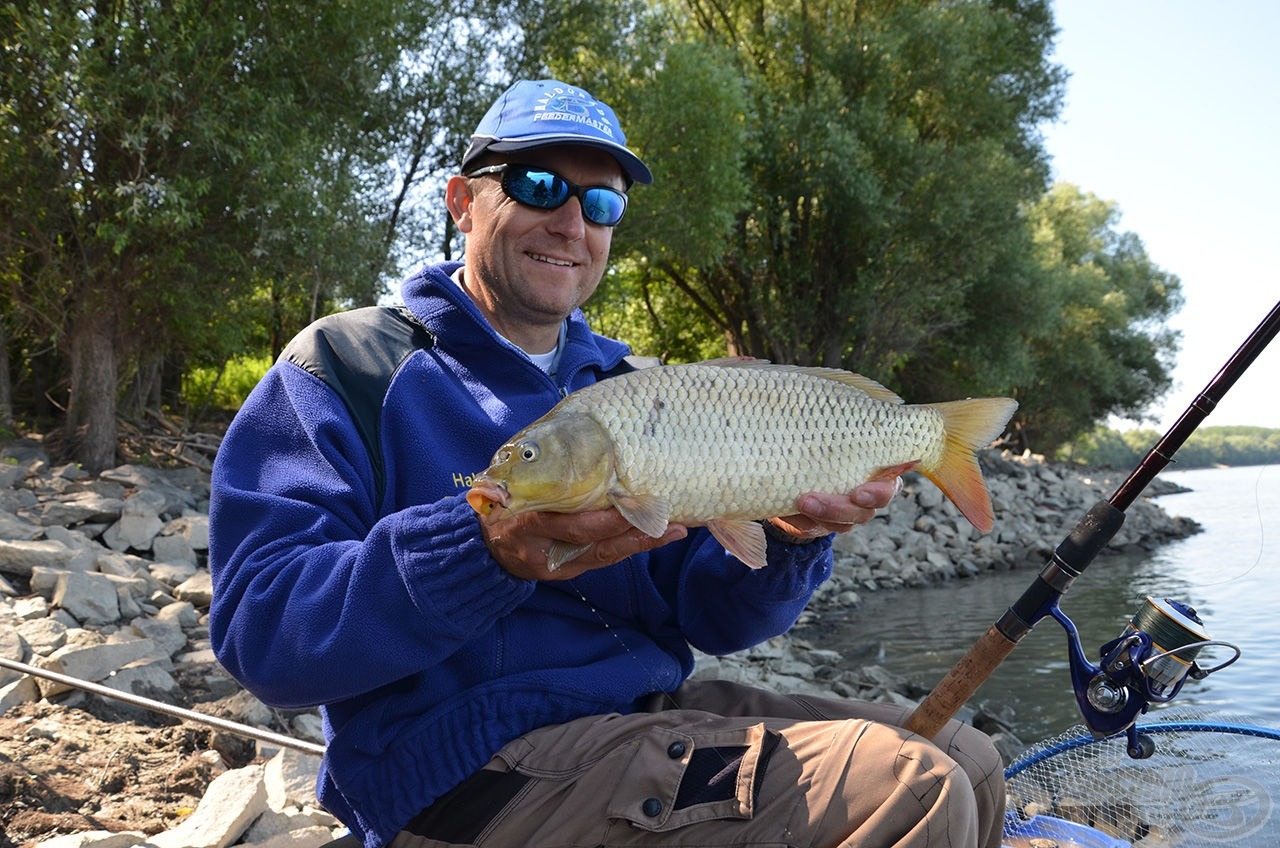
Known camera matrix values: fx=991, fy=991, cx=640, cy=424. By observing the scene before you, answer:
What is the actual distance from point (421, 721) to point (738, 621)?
2.94ft

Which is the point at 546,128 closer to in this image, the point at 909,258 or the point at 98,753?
the point at 98,753

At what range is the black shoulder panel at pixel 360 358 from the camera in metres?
2.17

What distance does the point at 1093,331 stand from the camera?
112 ft

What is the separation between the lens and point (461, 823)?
1940 mm

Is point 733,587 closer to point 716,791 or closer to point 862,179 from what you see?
point 716,791

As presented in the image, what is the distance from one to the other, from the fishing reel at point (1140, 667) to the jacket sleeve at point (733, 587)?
2.38ft

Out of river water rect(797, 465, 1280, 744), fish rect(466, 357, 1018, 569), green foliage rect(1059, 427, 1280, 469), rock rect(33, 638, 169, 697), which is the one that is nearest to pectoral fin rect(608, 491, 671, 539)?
fish rect(466, 357, 1018, 569)

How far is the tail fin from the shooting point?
2342mm

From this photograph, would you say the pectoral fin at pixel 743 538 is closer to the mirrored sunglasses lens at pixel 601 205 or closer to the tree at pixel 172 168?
the mirrored sunglasses lens at pixel 601 205

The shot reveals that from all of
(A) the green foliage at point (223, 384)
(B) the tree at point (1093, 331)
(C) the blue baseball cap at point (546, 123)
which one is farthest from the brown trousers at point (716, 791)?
(B) the tree at point (1093, 331)

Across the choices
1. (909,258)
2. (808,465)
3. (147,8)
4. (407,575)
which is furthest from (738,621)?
(909,258)

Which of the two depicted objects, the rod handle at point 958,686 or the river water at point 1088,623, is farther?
the river water at point 1088,623

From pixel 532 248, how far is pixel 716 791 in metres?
1.41

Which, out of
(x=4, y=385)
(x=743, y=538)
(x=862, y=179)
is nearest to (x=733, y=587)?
(x=743, y=538)
